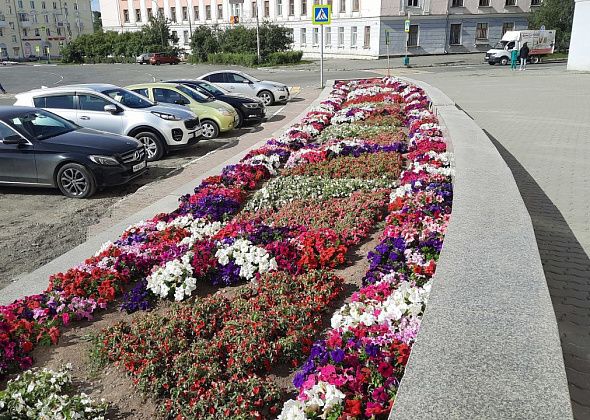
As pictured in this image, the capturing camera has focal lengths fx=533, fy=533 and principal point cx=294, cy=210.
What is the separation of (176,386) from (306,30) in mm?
62282

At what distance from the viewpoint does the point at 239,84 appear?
21.3 meters

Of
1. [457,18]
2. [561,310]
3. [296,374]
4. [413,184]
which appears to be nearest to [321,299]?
[296,374]

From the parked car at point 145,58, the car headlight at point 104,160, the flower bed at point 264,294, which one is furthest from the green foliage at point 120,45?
the flower bed at point 264,294

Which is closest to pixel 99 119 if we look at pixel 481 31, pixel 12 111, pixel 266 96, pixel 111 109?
pixel 111 109

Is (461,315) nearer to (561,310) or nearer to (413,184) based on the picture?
(561,310)

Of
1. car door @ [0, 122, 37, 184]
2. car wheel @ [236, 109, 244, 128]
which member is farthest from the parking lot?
car wheel @ [236, 109, 244, 128]

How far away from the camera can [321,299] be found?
4.36m

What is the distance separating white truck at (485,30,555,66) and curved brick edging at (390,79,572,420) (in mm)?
41011

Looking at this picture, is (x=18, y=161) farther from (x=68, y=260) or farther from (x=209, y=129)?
(x=209, y=129)

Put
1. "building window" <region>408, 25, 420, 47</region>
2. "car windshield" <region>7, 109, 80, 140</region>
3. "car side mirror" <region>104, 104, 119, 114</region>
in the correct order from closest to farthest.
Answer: "car windshield" <region>7, 109, 80, 140</region> → "car side mirror" <region>104, 104, 119, 114</region> → "building window" <region>408, 25, 420, 47</region>

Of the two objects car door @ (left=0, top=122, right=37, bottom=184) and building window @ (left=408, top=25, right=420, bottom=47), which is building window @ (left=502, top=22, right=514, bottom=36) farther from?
car door @ (left=0, top=122, right=37, bottom=184)

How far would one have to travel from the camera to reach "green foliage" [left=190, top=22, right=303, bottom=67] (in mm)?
52188

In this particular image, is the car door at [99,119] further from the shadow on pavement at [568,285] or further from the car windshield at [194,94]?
the shadow on pavement at [568,285]

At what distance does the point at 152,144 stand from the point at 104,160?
3.08 meters
